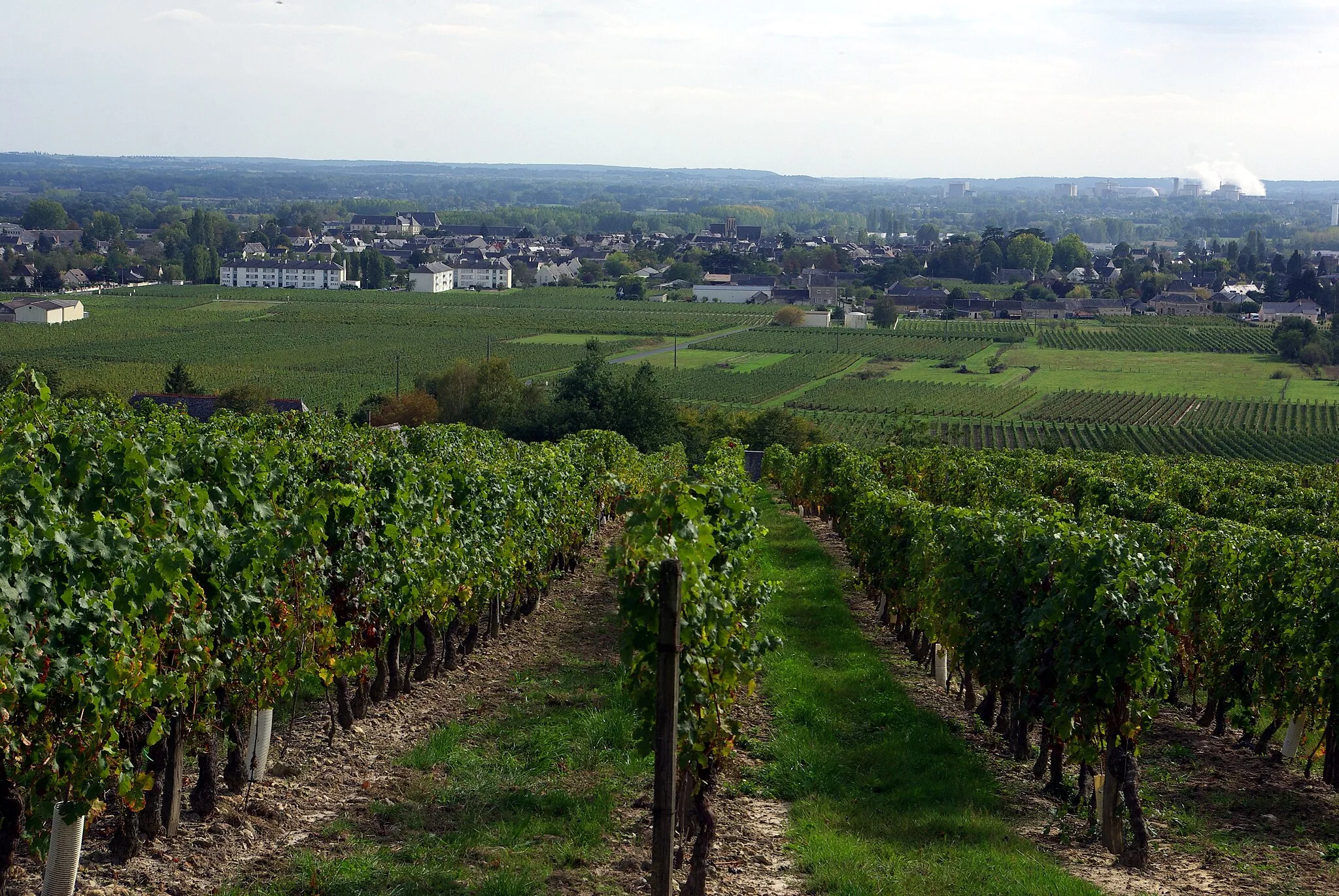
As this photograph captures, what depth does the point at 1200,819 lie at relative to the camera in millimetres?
11758

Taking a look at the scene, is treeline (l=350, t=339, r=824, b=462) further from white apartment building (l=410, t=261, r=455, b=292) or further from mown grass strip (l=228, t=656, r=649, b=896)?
white apartment building (l=410, t=261, r=455, b=292)

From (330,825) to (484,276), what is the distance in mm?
157208

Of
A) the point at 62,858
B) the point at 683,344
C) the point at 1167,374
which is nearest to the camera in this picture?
the point at 62,858

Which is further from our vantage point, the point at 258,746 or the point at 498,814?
the point at 258,746

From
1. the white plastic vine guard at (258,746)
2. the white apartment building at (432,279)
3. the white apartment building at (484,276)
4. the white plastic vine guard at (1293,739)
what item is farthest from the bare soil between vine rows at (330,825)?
the white apartment building at (484,276)

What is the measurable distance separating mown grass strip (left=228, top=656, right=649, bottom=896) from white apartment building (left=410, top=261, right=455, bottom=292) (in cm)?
14129

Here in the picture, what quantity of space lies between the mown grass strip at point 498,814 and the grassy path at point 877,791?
1620 millimetres

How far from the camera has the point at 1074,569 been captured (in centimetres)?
1160

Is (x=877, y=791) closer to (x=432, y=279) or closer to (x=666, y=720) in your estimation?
(x=666, y=720)

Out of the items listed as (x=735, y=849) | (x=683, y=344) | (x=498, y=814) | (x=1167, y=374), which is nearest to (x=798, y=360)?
(x=683, y=344)

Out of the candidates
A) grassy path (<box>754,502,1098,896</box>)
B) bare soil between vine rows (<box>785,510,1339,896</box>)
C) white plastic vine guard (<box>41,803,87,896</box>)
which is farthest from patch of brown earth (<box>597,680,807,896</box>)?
white plastic vine guard (<box>41,803,87,896</box>)

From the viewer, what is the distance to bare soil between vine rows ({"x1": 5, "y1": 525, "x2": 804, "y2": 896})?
8.97 meters

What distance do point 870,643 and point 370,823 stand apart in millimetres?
11121

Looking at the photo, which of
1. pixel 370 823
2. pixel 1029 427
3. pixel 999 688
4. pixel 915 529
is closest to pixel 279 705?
pixel 370 823
